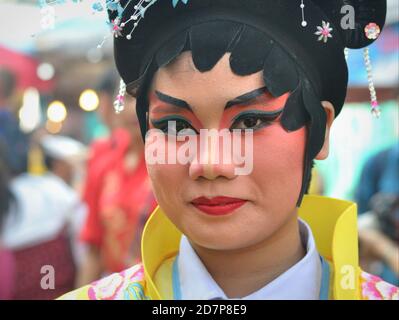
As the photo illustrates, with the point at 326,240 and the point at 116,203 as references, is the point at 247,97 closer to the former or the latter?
the point at 326,240

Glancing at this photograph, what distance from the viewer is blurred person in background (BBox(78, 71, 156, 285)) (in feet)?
8.88

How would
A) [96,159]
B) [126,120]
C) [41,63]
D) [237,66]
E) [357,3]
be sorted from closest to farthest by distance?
[237,66] < [357,3] < [126,120] < [96,159] < [41,63]

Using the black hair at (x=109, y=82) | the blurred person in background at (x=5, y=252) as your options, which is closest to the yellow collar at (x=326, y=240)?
the blurred person in background at (x=5, y=252)

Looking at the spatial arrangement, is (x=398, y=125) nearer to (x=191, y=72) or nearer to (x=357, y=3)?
(x=357, y=3)

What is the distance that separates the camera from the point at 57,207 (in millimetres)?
3330

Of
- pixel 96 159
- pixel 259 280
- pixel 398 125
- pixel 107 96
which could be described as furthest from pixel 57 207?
pixel 259 280

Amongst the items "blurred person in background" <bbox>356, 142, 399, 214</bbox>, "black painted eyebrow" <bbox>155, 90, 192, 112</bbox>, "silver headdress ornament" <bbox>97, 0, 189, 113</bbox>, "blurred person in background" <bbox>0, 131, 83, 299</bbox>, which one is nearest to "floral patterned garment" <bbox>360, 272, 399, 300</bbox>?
"black painted eyebrow" <bbox>155, 90, 192, 112</bbox>

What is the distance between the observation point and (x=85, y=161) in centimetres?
345

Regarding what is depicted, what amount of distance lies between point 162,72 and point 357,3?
1.35 feet

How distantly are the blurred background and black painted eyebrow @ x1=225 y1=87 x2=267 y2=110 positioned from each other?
81 cm

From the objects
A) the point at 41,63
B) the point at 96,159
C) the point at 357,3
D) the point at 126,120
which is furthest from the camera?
the point at 41,63

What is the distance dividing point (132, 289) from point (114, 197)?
4.54ft

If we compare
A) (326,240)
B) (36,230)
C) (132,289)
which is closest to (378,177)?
(326,240)
